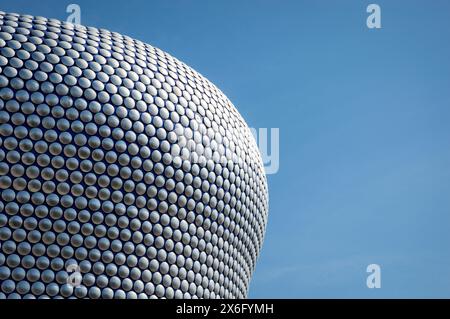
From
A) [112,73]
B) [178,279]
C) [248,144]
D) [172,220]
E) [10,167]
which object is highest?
[112,73]

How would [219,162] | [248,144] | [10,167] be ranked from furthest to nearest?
[248,144] → [219,162] → [10,167]

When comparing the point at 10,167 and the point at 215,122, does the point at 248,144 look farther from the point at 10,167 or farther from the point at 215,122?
the point at 10,167

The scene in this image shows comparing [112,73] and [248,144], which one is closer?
[112,73]

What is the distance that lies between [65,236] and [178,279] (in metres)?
3.86

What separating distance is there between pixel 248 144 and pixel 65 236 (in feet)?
26.2

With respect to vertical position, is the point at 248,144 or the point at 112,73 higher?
the point at 112,73

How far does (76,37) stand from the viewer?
20453 millimetres

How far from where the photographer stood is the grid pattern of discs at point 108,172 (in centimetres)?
1795

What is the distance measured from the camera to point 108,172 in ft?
61.7

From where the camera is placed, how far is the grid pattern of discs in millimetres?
17953

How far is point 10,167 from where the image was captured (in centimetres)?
1783
